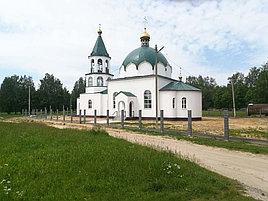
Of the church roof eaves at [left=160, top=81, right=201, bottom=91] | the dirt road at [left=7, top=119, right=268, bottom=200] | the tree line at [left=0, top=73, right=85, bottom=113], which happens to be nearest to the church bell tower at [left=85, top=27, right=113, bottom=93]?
the church roof eaves at [left=160, top=81, right=201, bottom=91]

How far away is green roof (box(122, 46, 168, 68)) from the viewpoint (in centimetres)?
2623

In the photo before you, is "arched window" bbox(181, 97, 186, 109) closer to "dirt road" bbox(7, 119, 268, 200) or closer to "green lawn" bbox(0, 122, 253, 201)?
"dirt road" bbox(7, 119, 268, 200)

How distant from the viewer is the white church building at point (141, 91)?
77.8ft

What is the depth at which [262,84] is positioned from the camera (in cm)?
3797

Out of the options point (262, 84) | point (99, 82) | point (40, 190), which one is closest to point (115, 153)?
point (40, 190)

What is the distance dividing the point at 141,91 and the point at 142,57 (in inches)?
185

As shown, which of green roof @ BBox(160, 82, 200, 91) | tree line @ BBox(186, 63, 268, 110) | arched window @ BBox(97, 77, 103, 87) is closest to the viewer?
green roof @ BBox(160, 82, 200, 91)

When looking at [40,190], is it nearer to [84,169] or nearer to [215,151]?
[84,169]

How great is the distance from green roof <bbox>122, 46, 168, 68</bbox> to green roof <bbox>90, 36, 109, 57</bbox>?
4.96m

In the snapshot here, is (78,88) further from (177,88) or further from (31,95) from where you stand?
(177,88)

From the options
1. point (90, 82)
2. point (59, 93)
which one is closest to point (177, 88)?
point (90, 82)

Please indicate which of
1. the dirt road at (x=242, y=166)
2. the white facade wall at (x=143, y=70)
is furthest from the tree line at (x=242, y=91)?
the dirt road at (x=242, y=166)

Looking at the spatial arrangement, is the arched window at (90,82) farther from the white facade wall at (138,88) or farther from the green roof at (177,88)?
the green roof at (177,88)

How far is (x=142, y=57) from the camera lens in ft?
86.6
